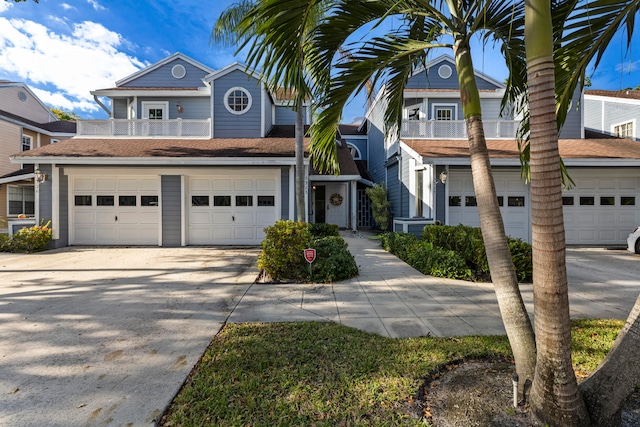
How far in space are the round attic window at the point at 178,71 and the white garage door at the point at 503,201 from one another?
12578 mm

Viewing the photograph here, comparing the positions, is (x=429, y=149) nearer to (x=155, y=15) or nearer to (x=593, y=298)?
(x=593, y=298)

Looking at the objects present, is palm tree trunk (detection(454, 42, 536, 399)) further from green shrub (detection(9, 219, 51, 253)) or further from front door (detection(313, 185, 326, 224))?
front door (detection(313, 185, 326, 224))

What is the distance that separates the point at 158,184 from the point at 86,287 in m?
5.15

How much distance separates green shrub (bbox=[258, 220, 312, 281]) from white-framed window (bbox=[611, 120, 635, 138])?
14.9m

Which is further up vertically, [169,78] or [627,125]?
[169,78]

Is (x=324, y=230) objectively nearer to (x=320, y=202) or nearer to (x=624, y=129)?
(x=320, y=202)

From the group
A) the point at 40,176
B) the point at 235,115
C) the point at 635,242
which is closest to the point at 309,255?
the point at 235,115

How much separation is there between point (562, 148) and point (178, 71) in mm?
16285

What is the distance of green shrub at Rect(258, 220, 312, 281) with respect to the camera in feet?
18.2

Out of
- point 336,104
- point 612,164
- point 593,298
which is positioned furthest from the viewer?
point 612,164

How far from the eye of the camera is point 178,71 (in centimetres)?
1350

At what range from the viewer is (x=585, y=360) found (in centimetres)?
256

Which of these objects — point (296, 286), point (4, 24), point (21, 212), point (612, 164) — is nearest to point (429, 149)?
point (612, 164)

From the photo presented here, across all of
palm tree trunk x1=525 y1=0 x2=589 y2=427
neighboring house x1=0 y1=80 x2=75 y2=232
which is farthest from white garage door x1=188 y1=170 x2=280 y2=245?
palm tree trunk x1=525 y1=0 x2=589 y2=427
